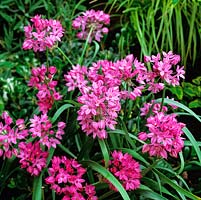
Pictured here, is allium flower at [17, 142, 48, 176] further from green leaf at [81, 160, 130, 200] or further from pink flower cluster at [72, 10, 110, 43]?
pink flower cluster at [72, 10, 110, 43]

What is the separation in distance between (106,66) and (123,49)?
1.26 m

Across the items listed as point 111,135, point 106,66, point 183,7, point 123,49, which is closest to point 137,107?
point 111,135

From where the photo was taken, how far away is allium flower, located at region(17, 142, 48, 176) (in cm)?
166

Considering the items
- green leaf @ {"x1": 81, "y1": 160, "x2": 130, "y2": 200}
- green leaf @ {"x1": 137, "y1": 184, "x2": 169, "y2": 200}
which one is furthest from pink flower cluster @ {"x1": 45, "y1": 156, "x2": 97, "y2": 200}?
green leaf @ {"x1": 137, "y1": 184, "x2": 169, "y2": 200}

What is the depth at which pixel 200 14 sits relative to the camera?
2.89m

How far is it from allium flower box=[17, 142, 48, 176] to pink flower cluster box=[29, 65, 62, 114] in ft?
0.49

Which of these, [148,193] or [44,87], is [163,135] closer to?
[148,193]

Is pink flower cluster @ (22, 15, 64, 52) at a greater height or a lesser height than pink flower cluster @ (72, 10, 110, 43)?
greater

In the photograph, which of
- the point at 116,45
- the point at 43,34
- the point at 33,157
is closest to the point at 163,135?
the point at 33,157

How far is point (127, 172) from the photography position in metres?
1.64

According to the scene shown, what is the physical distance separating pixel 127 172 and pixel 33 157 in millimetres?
302

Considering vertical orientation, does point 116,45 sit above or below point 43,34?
below

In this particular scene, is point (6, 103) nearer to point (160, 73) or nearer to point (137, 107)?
point (137, 107)

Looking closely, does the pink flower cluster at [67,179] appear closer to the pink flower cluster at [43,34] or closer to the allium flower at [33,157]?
the allium flower at [33,157]
